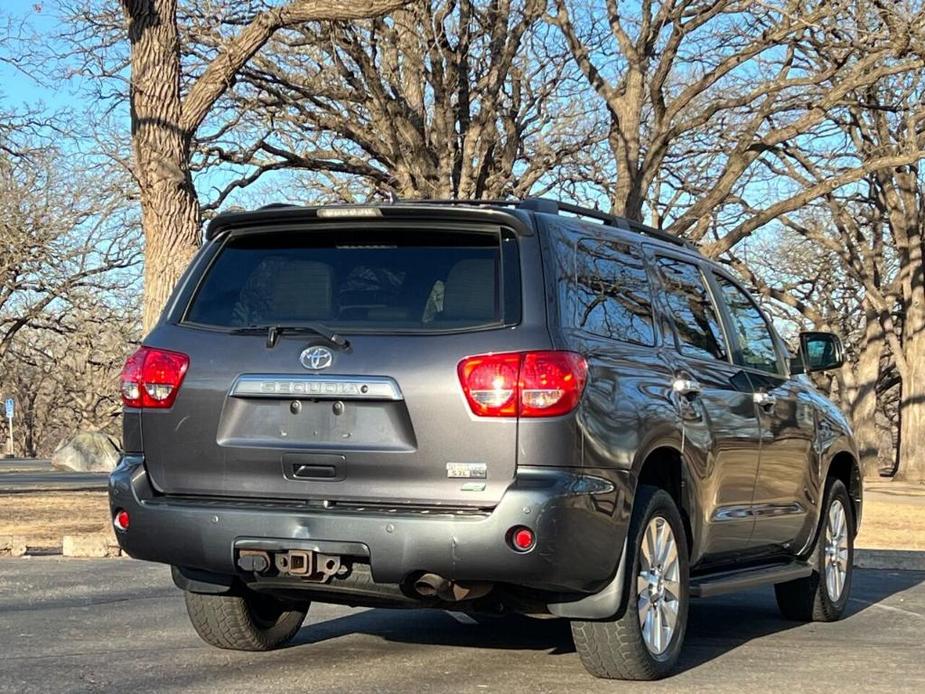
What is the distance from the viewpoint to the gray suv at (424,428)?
529cm

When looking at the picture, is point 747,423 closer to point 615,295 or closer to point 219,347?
point 615,295

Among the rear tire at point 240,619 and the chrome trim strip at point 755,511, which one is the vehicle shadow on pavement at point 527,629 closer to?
the rear tire at point 240,619

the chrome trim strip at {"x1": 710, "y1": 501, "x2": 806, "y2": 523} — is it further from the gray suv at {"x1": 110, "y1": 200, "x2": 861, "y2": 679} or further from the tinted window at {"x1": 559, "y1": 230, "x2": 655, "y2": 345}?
the tinted window at {"x1": 559, "y1": 230, "x2": 655, "y2": 345}

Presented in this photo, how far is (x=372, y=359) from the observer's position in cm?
546

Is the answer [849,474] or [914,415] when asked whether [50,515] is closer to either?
[849,474]

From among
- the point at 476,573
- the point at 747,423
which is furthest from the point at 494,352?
the point at 747,423

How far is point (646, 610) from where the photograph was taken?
5984mm

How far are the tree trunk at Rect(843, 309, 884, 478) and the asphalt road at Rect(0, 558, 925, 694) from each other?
26241 mm

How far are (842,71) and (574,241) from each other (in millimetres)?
16974

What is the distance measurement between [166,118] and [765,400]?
318 inches

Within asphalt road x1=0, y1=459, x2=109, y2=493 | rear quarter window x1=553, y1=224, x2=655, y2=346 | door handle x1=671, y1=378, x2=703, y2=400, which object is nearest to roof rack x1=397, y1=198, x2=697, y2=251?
rear quarter window x1=553, y1=224, x2=655, y2=346

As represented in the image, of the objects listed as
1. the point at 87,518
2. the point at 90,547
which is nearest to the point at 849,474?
the point at 90,547

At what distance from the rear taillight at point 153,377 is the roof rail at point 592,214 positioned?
1.57 meters

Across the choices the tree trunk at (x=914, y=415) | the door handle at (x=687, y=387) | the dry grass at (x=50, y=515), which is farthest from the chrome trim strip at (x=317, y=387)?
the tree trunk at (x=914, y=415)
